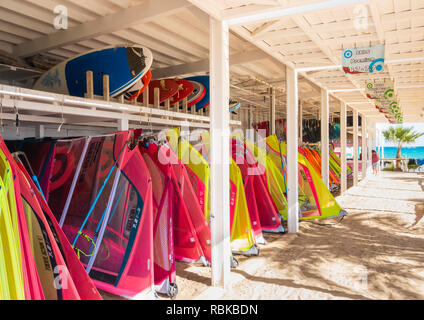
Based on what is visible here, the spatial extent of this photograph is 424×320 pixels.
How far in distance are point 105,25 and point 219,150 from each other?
207cm

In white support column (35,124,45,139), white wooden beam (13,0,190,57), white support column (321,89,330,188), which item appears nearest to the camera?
white wooden beam (13,0,190,57)

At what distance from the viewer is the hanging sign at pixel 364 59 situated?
3.75m

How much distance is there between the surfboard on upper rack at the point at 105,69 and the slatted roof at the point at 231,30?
249 mm

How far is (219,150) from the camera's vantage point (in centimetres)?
319

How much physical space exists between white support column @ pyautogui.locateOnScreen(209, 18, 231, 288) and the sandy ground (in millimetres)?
→ 260

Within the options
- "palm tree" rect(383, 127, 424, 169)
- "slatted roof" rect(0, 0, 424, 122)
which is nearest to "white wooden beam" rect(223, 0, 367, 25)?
"slatted roof" rect(0, 0, 424, 122)

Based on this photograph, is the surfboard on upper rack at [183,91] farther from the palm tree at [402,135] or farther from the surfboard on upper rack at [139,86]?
the palm tree at [402,135]

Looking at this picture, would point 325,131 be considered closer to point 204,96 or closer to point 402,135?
point 204,96

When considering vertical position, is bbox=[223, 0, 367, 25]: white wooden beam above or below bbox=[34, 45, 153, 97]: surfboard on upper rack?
above

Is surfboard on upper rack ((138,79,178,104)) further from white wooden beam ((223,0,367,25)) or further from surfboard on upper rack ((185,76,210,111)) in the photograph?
white wooden beam ((223,0,367,25))

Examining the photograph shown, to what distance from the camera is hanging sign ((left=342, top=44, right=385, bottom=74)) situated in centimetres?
375

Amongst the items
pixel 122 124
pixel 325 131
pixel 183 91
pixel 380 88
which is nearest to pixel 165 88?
pixel 183 91

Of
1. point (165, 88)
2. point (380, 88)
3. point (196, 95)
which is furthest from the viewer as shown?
point (380, 88)

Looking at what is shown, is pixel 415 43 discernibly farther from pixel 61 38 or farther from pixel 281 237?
pixel 61 38
